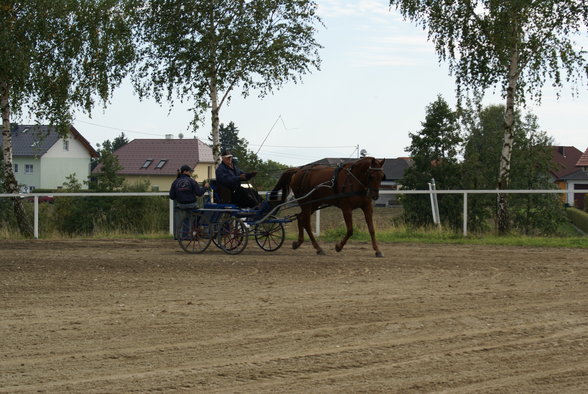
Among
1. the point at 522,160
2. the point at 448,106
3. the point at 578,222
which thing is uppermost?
the point at 448,106

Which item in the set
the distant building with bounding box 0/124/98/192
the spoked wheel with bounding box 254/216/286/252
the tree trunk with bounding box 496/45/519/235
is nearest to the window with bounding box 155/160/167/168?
the distant building with bounding box 0/124/98/192

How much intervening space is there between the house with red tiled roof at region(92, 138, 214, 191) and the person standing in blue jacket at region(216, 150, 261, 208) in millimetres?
70785

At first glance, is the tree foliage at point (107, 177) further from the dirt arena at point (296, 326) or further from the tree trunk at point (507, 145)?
the dirt arena at point (296, 326)

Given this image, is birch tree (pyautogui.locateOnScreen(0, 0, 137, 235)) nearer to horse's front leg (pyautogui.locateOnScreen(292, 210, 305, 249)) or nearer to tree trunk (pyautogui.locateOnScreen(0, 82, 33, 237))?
tree trunk (pyautogui.locateOnScreen(0, 82, 33, 237))

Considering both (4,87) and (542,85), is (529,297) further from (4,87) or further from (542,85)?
(4,87)

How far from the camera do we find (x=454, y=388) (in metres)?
6.00

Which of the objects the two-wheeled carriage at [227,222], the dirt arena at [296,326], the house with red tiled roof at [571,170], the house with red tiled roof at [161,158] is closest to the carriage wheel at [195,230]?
the two-wheeled carriage at [227,222]

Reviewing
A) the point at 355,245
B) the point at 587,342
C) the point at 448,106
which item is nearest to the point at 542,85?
the point at 355,245

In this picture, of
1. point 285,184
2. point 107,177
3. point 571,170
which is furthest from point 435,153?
point 571,170

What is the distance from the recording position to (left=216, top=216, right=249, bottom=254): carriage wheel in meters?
16.1

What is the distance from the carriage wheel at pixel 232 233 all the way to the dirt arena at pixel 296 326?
1744 mm

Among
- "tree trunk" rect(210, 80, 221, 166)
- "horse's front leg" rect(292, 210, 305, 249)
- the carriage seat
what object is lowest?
"horse's front leg" rect(292, 210, 305, 249)

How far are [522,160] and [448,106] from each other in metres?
4.95

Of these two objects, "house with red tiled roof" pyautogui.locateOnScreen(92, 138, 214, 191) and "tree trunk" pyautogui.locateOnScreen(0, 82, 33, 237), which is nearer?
"tree trunk" pyautogui.locateOnScreen(0, 82, 33, 237)
